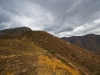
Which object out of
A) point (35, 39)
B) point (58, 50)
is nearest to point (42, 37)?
point (35, 39)

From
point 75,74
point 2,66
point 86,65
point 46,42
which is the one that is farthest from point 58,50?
point 2,66

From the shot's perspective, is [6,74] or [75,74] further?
[75,74]

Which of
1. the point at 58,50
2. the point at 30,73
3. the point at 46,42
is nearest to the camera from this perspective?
the point at 30,73

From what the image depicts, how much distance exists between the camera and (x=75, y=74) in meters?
14.6

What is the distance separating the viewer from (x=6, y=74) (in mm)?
12773

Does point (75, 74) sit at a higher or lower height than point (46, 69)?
lower

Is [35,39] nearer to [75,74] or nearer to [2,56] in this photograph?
[2,56]

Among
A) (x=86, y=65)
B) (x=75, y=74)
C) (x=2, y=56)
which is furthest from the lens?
(x=86, y=65)

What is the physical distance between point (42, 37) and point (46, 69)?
2234 cm

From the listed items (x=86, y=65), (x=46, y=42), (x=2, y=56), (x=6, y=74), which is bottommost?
(x=86, y=65)

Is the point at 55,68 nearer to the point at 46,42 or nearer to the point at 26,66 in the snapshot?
the point at 26,66

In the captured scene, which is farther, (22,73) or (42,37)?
(42,37)

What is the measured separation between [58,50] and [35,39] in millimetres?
8375

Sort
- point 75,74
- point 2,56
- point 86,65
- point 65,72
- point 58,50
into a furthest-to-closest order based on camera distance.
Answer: point 58,50
point 86,65
point 2,56
point 75,74
point 65,72
